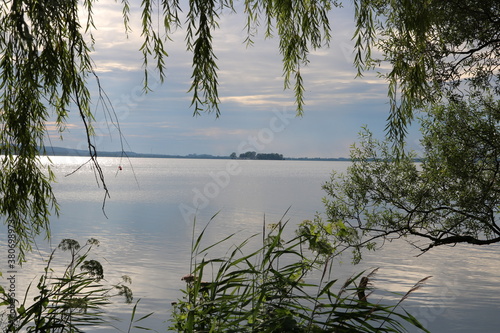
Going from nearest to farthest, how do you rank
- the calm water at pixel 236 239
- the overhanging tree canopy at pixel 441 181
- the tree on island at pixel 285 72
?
the tree on island at pixel 285 72
the overhanging tree canopy at pixel 441 181
the calm water at pixel 236 239

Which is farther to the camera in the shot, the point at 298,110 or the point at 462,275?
the point at 462,275

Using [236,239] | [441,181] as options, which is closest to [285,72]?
[441,181]

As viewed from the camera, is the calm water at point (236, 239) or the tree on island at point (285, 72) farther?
the calm water at point (236, 239)

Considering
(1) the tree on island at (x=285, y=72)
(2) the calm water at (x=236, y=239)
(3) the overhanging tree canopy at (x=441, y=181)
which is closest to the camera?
(1) the tree on island at (x=285, y=72)

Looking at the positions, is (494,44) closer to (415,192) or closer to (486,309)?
(415,192)

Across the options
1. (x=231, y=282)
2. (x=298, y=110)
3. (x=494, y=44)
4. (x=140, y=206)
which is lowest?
(x=140, y=206)

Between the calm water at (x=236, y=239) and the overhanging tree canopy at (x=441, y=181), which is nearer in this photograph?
the overhanging tree canopy at (x=441, y=181)

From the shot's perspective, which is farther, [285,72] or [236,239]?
[236,239]

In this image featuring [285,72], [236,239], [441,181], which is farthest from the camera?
[236,239]

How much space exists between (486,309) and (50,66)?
1473cm

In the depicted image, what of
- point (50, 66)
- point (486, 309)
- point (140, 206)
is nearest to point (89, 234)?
point (140, 206)

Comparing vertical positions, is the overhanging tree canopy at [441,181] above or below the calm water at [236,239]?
above

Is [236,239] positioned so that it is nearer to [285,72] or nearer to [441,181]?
[441,181]

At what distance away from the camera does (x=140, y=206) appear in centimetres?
4291
